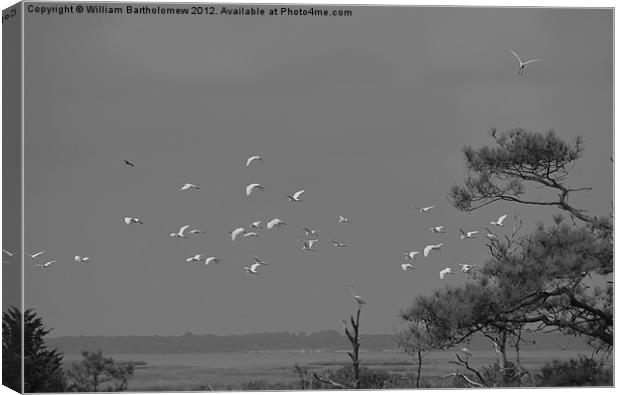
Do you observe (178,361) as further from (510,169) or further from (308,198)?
(510,169)

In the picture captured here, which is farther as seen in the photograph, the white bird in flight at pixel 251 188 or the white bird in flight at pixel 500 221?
the white bird in flight at pixel 500 221

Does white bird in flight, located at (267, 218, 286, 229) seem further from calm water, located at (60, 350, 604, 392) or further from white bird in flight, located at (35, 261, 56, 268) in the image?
white bird in flight, located at (35, 261, 56, 268)

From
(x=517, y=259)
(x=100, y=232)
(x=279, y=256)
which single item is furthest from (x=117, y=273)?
(x=517, y=259)

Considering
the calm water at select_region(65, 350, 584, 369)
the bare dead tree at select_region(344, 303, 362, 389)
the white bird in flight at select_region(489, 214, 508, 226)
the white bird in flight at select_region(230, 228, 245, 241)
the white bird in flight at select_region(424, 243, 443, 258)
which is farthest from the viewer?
the white bird in flight at select_region(489, 214, 508, 226)

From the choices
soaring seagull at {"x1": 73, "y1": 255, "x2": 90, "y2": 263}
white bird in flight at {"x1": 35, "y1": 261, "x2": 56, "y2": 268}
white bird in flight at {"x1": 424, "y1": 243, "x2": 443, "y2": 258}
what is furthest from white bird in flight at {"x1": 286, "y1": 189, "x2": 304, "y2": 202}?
white bird in flight at {"x1": 35, "y1": 261, "x2": 56, "y2": 268}

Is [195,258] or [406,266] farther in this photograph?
[406,266]

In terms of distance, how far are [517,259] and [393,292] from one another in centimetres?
98

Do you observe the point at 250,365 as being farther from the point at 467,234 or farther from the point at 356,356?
the point at 467,234

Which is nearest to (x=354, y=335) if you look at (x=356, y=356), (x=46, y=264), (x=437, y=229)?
(x=356, y=356)

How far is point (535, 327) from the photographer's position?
40.2 feet

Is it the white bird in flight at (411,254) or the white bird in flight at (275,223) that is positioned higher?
the white bird in flight at (275,223)

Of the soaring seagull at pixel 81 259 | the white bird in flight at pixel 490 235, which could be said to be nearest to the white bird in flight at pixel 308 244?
the white bird in flight at pixel 490 235

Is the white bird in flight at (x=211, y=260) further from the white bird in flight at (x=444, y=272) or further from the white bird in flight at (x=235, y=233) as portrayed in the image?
the white bird in flight at (x=444, y=272)

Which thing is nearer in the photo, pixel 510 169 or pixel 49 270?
pixel 49 270
